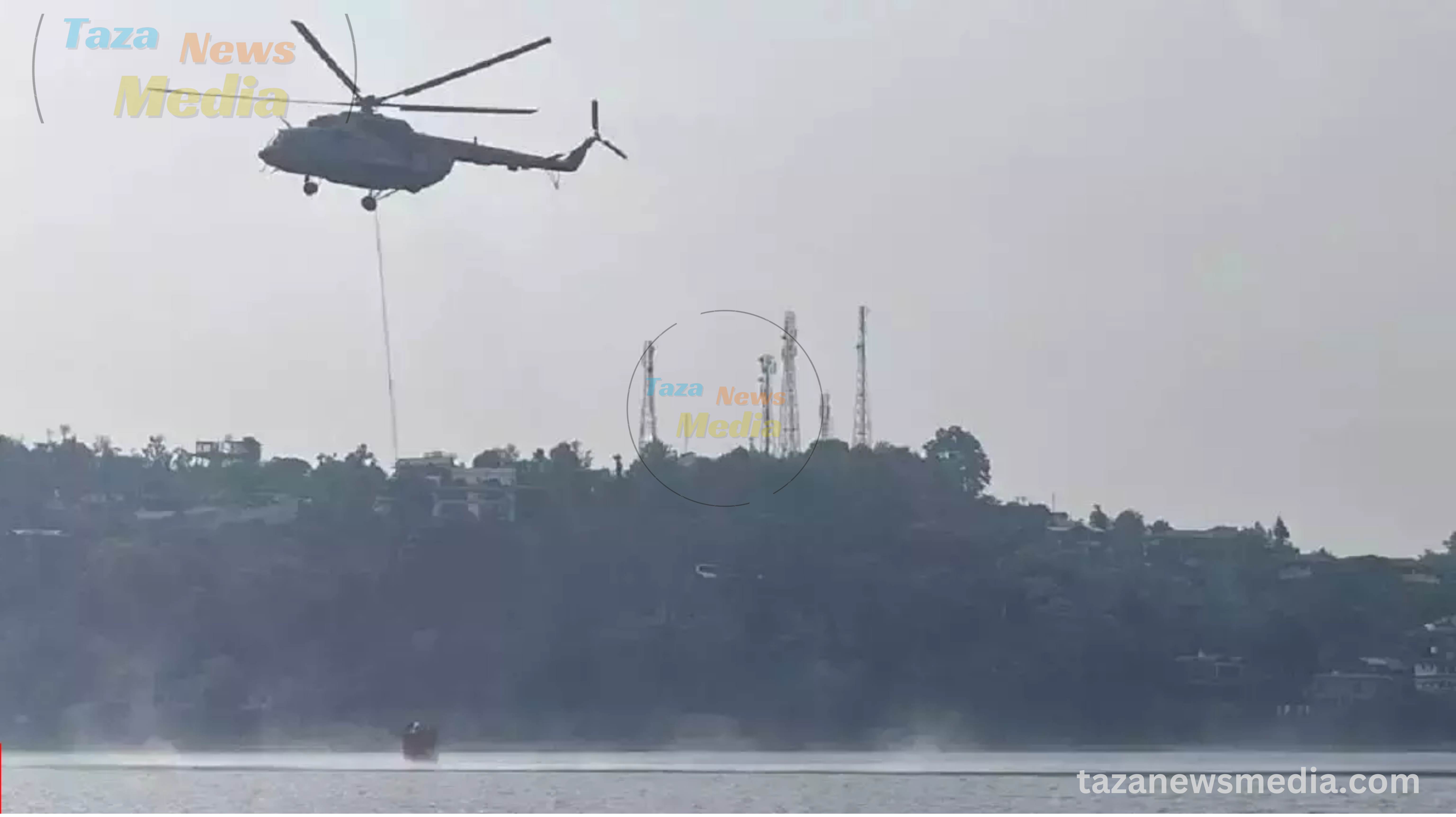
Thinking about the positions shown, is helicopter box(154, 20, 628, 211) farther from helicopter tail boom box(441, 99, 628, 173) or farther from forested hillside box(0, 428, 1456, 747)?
forested hillside box(0, 428, 1456, 747)

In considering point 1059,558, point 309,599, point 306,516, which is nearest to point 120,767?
point 309,599

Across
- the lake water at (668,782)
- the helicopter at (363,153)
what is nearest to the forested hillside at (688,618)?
the lake water at (668,782)

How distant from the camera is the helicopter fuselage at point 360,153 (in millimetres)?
62031

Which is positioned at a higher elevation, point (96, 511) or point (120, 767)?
point (96, 511)

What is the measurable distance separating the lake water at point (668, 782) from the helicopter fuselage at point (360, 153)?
18.0 m

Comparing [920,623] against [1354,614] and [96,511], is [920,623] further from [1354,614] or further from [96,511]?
[96,511]

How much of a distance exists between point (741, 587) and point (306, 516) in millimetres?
19047

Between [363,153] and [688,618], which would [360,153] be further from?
[688,618]

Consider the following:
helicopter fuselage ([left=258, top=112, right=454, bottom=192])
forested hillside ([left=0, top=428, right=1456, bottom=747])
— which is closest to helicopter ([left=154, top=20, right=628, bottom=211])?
helicopter fuselage ([left=258, top=112, right=454, bottom=192])

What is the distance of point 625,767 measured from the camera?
8988cm

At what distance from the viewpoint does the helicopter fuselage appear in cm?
6203

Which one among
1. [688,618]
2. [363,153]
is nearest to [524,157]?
[363,153]

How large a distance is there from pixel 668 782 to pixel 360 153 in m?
27.5

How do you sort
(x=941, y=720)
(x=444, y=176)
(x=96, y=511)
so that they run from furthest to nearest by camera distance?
1. (x=96, y=511)
2. (x=941, y=720)
3. (x=444, y=176)
